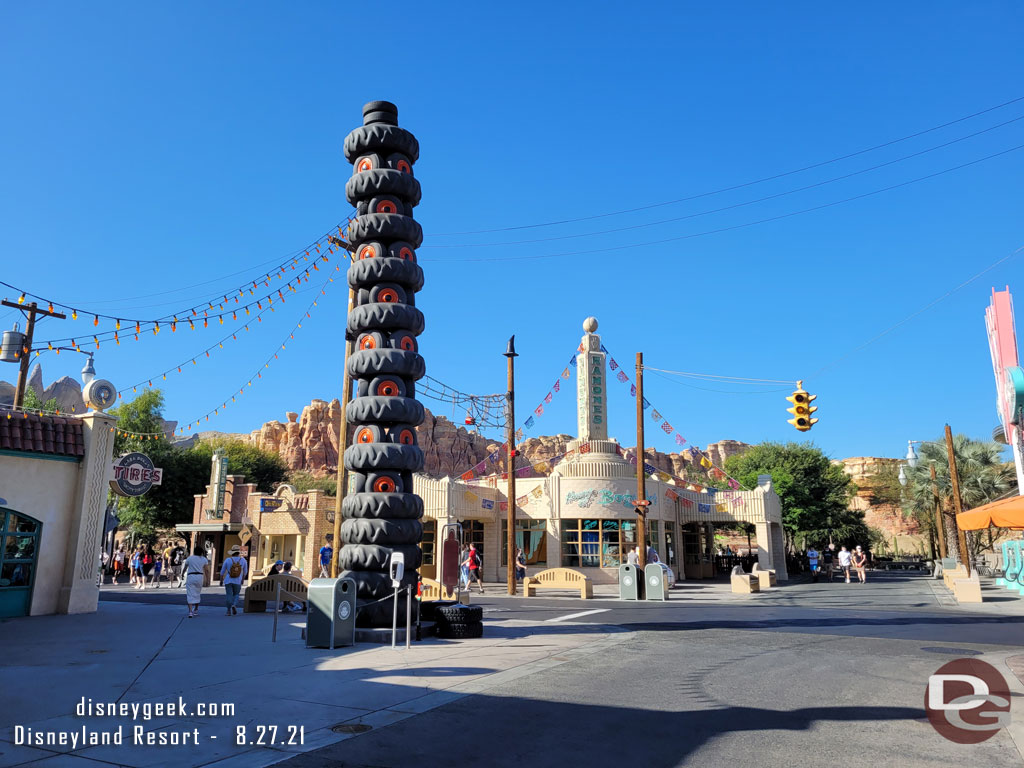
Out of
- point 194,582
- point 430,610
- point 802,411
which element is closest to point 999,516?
point 802,411

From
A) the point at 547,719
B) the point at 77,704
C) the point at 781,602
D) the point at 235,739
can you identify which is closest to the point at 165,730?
the point at 235,739

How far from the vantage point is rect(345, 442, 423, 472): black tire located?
13.6 m

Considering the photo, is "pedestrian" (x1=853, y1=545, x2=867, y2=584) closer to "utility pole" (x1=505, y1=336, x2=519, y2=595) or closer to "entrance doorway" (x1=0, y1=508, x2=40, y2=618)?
"utility pole" (x1=505, y1=336, x2=519, y2=595)

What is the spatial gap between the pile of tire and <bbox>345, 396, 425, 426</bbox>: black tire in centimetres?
364

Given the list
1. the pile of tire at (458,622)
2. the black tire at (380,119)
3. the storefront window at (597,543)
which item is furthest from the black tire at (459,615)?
the storefront window at (597,543)

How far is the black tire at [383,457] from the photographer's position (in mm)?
13625

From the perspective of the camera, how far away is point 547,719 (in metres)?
6.93

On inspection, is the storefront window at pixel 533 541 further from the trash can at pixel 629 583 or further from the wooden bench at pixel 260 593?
the wooden bench at pixel 260 593

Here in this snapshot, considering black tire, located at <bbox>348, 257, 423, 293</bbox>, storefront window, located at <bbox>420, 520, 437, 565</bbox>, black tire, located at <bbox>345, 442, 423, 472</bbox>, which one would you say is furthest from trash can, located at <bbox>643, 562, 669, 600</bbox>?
storefront window, located at <bbox>420, 520, 437, 565</bbox>

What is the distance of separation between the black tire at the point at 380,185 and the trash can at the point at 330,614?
794cm

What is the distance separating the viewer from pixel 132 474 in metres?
22.2

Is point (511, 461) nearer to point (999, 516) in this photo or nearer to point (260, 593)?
point (260, 593)

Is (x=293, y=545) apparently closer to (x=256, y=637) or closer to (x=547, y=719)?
(x=256, y=637)

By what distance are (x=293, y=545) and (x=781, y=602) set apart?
27.8 m
